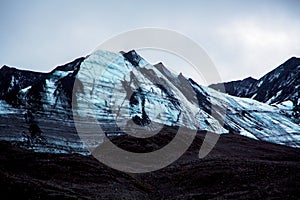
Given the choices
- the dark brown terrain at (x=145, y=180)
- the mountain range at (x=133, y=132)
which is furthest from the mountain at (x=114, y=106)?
the dark brown terrain at (x=145, y=180)

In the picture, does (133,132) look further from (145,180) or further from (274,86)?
(274,86)

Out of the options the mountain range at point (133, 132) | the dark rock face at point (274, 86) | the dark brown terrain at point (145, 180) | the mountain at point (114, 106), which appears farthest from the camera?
the dark rock face at point (274, 86)

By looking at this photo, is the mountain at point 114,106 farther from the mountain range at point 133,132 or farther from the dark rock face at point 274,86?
the dark rock face at point 274,86

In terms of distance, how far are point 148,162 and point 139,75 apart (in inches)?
1966

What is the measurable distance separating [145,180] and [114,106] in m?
43.3

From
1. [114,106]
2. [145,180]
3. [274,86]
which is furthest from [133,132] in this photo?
[274,86]

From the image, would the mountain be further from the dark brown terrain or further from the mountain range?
the dark brown terrain

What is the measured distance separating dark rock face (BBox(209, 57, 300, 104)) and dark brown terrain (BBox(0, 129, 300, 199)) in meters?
104

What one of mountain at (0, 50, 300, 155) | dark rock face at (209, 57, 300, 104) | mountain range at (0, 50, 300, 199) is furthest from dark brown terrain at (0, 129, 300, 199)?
dark rock face at (209, 57, 300, 104)

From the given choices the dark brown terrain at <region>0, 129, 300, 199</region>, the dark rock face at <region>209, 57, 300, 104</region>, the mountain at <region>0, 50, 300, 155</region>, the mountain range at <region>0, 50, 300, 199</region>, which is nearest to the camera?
the dark brown terrain at <region>0, 129, 300, 199</region>

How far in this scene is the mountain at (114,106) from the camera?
203 feet

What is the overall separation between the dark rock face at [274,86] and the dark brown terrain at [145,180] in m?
104

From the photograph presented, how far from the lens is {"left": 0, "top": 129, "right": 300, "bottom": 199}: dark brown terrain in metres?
23.8

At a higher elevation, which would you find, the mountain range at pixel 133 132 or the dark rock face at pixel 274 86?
the dark rock face at pixel 274 86
